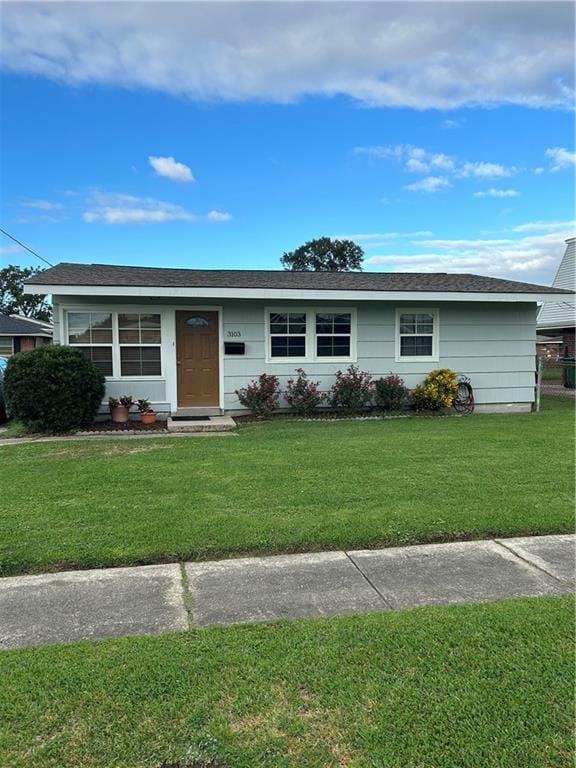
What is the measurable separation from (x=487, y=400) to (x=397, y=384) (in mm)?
2576

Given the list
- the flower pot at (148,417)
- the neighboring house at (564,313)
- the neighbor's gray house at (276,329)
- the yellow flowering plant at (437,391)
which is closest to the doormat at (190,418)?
the neighbor's gray house at (276,329)

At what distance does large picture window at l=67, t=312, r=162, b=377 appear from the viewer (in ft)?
34.4

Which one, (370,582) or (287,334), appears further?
(287,334)

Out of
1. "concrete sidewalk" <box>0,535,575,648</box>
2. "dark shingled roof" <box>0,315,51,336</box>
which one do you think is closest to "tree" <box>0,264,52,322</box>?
"dark shingled roof" <box>0,315,51,336</box>

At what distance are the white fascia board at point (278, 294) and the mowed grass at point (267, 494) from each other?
305 centimetres

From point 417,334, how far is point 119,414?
6.86 metres

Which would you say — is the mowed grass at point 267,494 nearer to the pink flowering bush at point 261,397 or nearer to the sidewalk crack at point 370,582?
the sidewalk crack at point 370,582

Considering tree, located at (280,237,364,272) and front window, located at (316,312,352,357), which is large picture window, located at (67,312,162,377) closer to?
front window, located at (316,312,352,357)

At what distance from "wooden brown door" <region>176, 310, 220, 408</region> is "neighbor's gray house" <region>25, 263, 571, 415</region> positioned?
0.07ft

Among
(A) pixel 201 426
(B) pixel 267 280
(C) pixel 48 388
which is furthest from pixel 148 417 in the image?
(B) pixel 267 280

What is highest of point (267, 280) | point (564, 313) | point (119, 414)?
point (564, 313)

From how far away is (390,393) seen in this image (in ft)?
37.4

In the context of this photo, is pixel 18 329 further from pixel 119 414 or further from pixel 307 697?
pixel 307 697

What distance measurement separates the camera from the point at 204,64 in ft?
32.3
